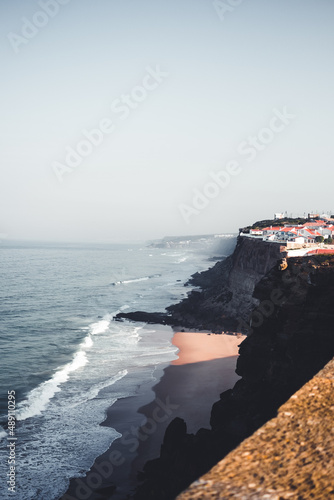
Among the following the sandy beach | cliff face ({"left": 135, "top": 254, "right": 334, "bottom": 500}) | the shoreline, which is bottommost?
the sandy beach

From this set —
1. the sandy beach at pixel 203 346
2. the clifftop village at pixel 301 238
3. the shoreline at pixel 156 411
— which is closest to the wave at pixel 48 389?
the shoreline at pixel 156 411

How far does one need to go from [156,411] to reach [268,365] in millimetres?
9107

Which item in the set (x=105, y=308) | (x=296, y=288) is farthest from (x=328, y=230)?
(x=296, y=288)

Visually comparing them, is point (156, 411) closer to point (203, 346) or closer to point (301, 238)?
point (203, 346)

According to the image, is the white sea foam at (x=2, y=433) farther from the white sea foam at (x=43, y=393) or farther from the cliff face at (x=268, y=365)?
the cliff face at (x=268, y=365)

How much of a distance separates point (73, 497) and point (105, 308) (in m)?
44.3

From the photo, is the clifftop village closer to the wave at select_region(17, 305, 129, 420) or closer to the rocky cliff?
the rocky cliff

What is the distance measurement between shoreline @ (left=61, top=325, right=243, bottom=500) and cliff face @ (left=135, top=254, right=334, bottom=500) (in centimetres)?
156

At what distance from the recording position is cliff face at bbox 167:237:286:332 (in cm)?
4897

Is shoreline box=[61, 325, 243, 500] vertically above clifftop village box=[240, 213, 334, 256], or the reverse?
clifftop village box=[240, 213, 334, 256]

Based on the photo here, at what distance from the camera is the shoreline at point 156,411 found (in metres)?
17.9

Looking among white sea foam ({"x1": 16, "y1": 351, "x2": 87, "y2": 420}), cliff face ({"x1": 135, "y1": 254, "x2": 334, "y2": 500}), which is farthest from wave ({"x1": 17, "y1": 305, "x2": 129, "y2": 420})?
cliff face ({"x1": 135, "y1": 254, "x2": 334, "y2": 500})

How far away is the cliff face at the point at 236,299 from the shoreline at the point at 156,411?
8921mm

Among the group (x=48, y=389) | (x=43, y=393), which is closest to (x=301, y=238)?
(x=48, y=389)
